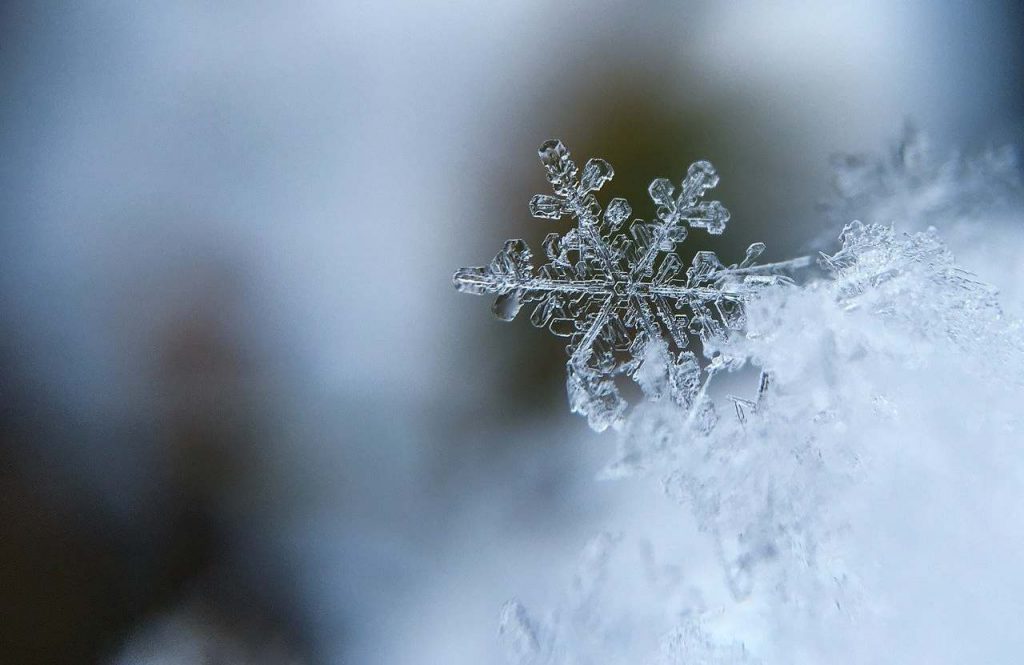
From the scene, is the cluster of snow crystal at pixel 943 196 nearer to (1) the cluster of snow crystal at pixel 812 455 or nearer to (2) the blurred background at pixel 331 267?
(2) the blurred background at pixel 331 267

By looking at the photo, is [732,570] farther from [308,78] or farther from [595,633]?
[308,78]

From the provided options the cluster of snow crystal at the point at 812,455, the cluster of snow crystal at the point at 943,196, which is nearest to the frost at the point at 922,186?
the cluster of snow crystal at the point at 943,196

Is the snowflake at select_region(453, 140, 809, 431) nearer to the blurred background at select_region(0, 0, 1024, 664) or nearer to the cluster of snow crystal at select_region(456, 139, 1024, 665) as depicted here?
the cluster of snow crystal at select_region(456, 139, 1024, 665)

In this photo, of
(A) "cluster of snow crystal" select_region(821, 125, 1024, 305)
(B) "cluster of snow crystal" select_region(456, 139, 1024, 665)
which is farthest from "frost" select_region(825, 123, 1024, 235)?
(B) "cluster of snow crystal" select_region(456, 139, 1024, 665)

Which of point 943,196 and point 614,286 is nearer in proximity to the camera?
point 614,286

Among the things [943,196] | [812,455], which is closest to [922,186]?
[943,196]

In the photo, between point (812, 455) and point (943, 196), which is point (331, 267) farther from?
point (943, 196)

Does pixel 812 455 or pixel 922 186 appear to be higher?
pixel 922 186
